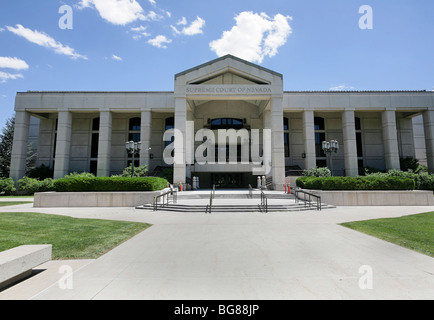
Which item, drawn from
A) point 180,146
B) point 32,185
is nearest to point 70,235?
point 180,146

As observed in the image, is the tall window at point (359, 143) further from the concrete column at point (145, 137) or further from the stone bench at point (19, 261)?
the stone bench at point (19, 261)

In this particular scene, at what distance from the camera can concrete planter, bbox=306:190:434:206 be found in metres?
15.6

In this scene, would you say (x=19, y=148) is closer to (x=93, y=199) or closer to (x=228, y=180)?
(x=93, y=199)

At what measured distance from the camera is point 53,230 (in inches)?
303

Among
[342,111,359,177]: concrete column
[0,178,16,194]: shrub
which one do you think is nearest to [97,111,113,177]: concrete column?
[0,178,16,194]: shrub

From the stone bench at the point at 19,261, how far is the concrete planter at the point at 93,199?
10.9 metres

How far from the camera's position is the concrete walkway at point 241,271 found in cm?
345

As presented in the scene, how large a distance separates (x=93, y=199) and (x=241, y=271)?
14.5m

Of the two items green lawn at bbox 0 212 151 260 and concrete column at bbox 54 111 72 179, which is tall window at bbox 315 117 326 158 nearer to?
green lawn at bbox 0 212 151 260

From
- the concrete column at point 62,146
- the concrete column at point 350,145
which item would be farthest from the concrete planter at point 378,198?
the concrete column at point 62,146

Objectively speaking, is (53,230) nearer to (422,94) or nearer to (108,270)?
(108,270)

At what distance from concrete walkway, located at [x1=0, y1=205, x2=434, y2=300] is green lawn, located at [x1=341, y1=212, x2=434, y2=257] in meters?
0.46

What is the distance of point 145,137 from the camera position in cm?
2795
